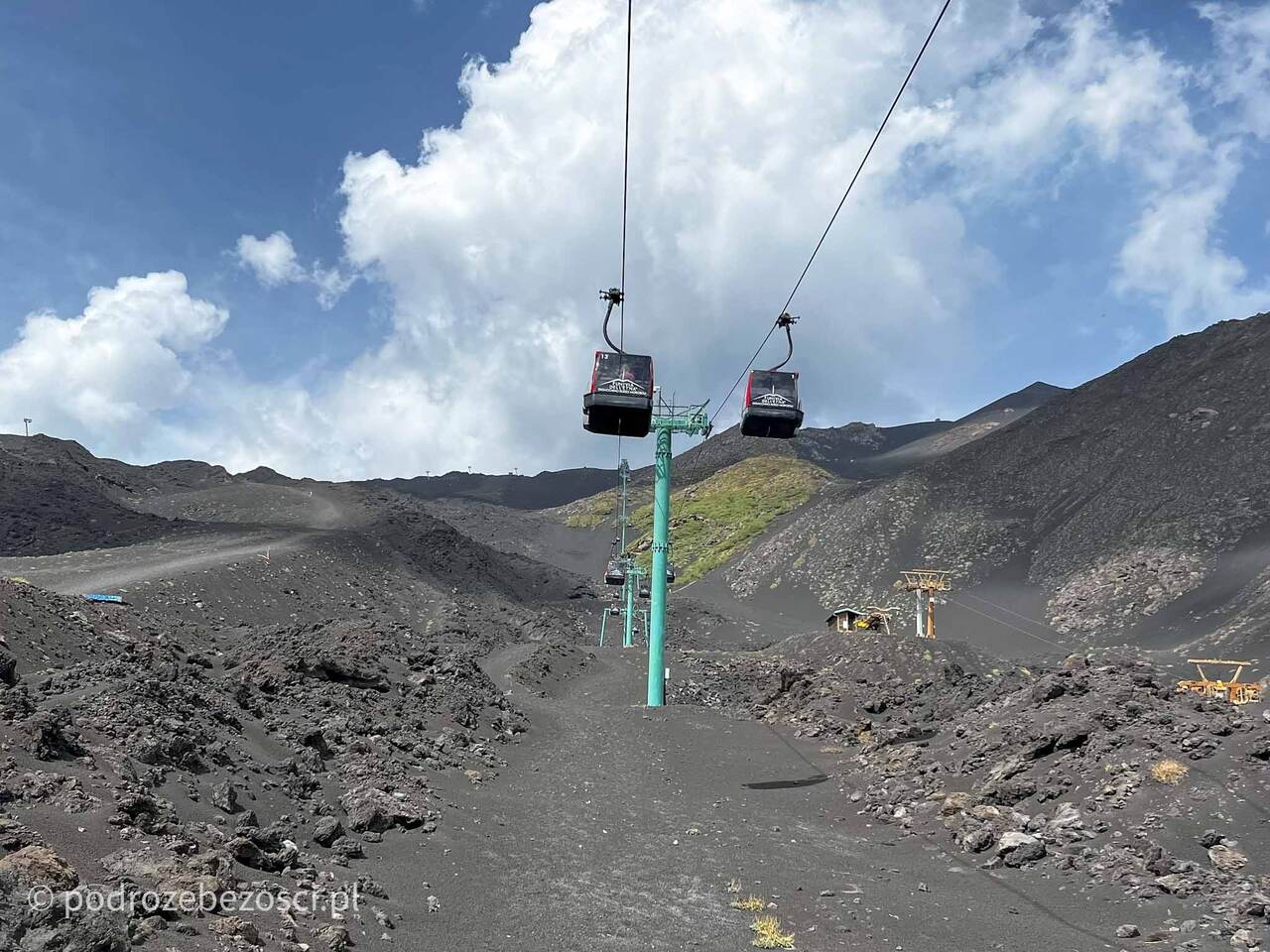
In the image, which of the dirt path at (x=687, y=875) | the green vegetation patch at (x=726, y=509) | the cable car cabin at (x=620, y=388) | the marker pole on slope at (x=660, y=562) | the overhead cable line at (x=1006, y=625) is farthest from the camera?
the green vegetation patch at (x=726, y=509)

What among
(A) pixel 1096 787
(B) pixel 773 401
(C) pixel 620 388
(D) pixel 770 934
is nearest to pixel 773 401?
(B) pixel 773 401

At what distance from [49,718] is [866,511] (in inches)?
3391

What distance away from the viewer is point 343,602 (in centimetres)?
5025

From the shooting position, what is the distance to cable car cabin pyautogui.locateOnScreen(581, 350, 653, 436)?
2145cm

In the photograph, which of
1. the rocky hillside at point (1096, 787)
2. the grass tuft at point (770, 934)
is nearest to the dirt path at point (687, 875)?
the grass tuft at point (770, 934)

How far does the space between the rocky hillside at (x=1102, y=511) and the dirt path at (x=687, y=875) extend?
1757 inches

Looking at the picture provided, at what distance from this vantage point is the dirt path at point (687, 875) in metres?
8.47

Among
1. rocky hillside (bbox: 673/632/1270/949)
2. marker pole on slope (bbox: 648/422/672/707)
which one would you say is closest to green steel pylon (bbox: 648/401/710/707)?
marker pole on slope (bbox: 648/422/672/707)

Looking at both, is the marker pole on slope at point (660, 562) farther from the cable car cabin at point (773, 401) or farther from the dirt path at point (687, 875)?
the dirt path at point (687, 875)

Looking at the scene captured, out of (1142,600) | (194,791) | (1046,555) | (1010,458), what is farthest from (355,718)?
(1010,458)

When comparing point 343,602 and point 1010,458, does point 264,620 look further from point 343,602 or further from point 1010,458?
point 1010,458

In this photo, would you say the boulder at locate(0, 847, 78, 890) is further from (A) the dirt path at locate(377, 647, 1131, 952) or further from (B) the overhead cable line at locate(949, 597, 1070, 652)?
(B) the overhead cable line at locate(949, 597, 1070, 652)

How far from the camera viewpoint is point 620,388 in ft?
70.6

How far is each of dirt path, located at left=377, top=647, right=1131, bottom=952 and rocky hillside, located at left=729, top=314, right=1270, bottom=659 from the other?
146 ft
